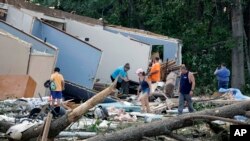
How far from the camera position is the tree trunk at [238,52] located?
25.5 m

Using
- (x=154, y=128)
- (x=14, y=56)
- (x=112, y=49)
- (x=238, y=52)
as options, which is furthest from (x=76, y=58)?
(x=238, y=52)

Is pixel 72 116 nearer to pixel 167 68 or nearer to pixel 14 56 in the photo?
pixel 14 56

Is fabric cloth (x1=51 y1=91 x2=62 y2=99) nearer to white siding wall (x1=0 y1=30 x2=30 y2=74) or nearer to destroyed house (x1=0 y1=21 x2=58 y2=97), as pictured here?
destroyed house (x1=0 y1=21 x2=58 y2=97)

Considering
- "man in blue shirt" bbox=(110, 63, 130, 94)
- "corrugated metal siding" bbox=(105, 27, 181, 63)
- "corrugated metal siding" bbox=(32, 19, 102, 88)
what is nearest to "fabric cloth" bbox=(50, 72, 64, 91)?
"corrugated metal siding" bbox=(32, 19, 102, 88)

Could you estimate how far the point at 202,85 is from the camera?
82.7 ft

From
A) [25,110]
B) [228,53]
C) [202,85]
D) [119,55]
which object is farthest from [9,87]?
[228,53]

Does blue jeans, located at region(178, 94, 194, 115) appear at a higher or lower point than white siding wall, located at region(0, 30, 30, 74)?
lower

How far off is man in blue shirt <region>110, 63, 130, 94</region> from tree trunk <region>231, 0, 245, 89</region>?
8.94 m

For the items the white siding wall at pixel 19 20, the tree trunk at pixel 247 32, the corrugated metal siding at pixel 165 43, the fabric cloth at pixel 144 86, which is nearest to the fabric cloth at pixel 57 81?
the fabric cloth at pixel 144 86

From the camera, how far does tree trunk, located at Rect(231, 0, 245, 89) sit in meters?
25.5

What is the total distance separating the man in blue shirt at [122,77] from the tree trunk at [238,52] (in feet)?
29.3

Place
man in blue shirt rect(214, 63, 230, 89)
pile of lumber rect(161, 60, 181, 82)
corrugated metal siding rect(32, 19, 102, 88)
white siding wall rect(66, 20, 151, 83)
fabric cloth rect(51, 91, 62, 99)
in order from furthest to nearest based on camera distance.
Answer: pile of lumber rect(161, 60, 181, 82) → white siding wall rect(66, 20, 151, 83) → man in blue shirt rect(214, 63, 230, 89) → corrugated metal siding rect(32, 19, 102, 88) → fabric cloth rect(51, 91, 62, 99)

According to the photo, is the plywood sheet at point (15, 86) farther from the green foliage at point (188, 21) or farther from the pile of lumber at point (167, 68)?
the green foliage at point (188, 21)

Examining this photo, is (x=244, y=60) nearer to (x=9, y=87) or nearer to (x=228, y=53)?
(x=228, y=53)
